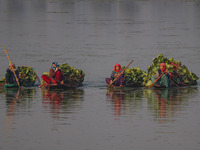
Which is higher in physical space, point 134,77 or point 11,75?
point 11,75

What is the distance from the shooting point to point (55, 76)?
35.3 meters

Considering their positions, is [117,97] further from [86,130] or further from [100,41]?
[100,41]

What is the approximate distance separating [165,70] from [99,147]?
484 inches

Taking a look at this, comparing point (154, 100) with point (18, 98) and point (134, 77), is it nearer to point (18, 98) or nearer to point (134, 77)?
point (134, 77)

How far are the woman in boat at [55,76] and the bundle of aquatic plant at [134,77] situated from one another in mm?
3342

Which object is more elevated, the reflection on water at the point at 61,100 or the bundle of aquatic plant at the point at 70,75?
the bundle of aquatic plant at the point at 70,75

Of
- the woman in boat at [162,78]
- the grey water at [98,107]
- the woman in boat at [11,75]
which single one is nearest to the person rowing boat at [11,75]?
the woman in boat at [11,75]

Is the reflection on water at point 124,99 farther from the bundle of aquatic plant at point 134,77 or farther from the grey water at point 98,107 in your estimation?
the bundle of aquatic plant at point 134,77

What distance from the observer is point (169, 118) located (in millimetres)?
28484

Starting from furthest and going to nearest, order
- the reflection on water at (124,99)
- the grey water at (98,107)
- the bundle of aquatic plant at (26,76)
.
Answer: the bundle of aquatic plant at (26,76), the reflection on water at (124,99), the grey water at (98,107)

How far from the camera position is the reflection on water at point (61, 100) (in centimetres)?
3036

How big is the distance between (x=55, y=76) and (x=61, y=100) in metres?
2.66

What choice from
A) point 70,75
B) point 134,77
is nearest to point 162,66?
point 134,77

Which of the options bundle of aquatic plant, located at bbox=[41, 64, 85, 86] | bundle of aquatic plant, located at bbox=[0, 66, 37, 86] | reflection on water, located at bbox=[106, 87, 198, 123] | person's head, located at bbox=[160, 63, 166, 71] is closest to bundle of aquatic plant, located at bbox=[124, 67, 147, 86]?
reflection on water, located at bbox=[106, 87, 198, 123]
